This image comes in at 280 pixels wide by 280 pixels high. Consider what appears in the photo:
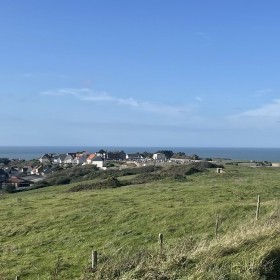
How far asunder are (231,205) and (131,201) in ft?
22.5

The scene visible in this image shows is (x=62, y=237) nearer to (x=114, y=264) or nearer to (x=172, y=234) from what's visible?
(x=172, y=234)

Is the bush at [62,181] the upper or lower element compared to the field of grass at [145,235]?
lower

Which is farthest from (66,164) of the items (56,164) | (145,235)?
(145,235)

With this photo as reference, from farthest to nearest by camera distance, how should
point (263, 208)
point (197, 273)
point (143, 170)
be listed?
1. point (143, 170)
2. point (263, 208)
3. point (197, 273)

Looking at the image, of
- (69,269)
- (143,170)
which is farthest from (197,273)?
(143,170)

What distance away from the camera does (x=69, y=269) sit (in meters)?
14.2

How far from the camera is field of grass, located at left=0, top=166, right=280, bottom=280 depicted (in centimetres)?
972

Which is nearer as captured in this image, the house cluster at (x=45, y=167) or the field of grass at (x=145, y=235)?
the field of grass at (x=145, y=235)

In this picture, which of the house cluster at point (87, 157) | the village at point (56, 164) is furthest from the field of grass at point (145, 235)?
the house cluster at point (87, 157)

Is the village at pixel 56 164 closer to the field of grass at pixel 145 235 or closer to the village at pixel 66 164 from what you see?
the village at pixel 66 164

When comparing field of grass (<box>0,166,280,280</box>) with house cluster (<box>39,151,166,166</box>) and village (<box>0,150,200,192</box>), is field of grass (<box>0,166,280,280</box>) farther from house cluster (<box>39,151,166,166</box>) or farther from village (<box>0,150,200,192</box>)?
house cluster (<box>39,151,166,166</box>)

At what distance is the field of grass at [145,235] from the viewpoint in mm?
9719

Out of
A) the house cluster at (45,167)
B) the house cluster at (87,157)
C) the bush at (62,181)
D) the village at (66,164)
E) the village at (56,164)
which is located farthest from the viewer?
the house cluster at (87,157)

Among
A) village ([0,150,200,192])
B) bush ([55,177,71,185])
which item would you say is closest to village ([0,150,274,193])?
village ([0,150,200,192])
